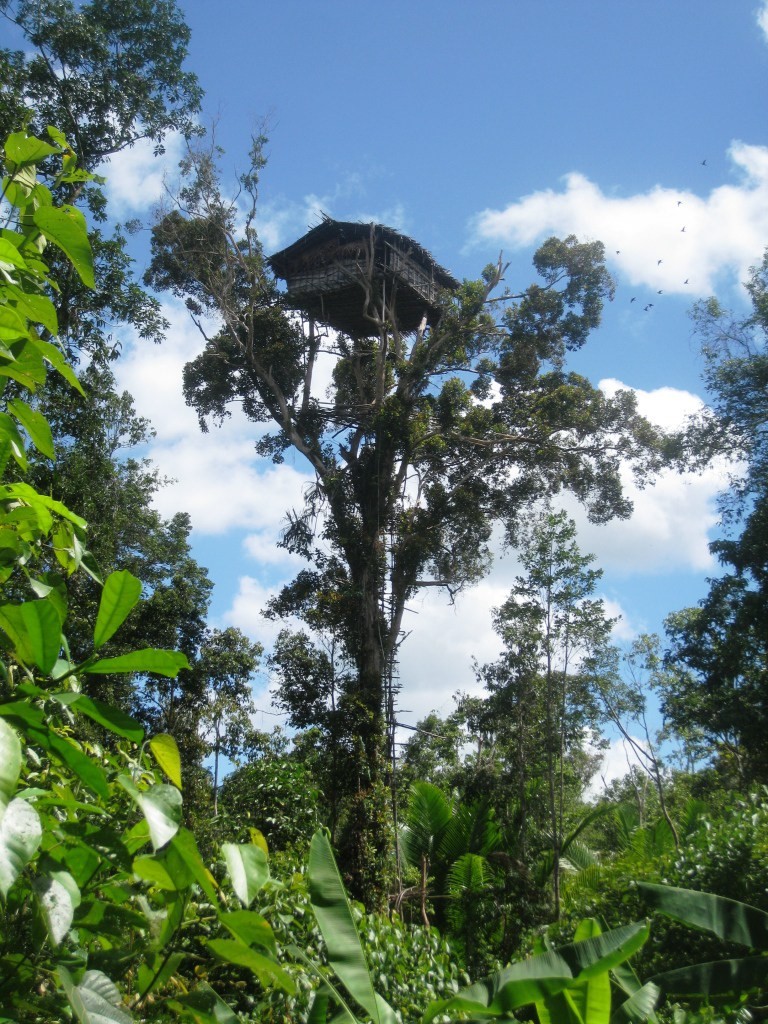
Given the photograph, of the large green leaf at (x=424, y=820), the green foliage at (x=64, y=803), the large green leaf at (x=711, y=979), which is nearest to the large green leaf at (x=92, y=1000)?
the green foliage at (x=64, y=803)

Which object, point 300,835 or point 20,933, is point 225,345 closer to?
point 300,835

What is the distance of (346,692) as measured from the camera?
1341 centimetres

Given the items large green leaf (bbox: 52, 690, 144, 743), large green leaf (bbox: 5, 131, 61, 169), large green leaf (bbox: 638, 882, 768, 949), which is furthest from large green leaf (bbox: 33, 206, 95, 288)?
large green leaf (bbox: 638, 882, 768, 949)

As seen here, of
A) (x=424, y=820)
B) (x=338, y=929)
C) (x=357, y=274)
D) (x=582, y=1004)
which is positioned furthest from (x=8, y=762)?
(x=357, y=274)

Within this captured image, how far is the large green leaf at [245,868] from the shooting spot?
0.88 meters

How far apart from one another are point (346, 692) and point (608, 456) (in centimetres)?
602

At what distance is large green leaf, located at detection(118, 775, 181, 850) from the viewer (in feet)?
2.51

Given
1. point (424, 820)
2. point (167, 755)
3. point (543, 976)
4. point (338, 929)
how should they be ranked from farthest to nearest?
1. point (424, 820)
2. point (338, 929)
3. point (543, 976)
4. point (167, 755)

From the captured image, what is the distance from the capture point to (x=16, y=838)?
2.25 feet

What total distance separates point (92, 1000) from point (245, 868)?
0.60 ft

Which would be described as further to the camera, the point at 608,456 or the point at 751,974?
the point at 608,456

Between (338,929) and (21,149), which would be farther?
(338,929)

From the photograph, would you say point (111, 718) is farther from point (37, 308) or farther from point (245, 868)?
point (37, 308)

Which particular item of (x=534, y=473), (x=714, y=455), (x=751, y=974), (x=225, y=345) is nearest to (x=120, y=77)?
(x=225, y=345)
